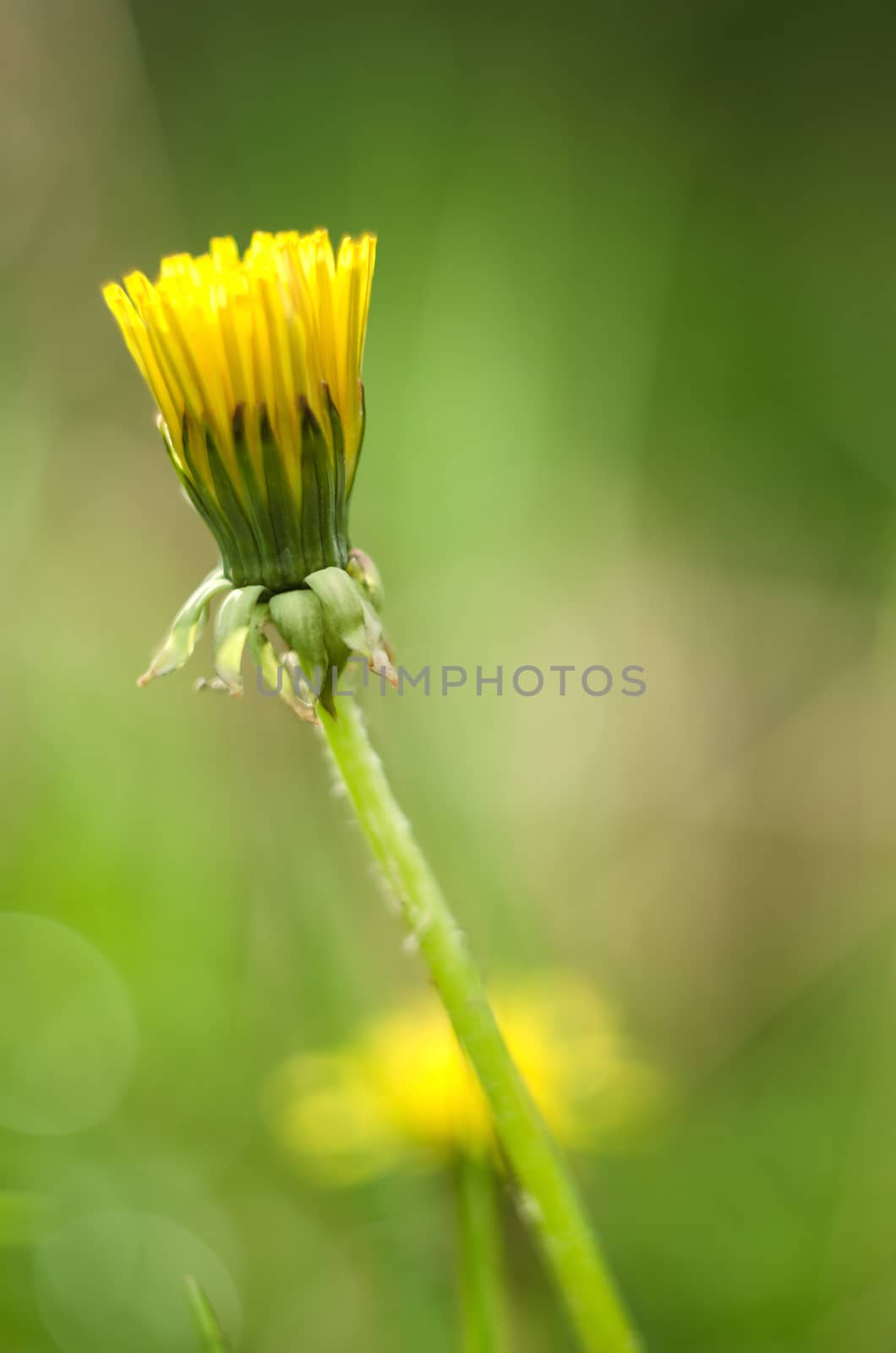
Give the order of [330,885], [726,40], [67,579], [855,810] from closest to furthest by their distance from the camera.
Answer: [330,885], [855,810], [67,579], [726,40]

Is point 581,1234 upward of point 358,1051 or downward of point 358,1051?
downward

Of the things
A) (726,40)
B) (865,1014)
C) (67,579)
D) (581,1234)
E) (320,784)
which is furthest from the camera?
(726,40)

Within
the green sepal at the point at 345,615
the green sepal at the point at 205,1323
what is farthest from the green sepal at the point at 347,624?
the green sepal at the point at 205,1323

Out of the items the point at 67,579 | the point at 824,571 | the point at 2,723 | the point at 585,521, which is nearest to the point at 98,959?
the point at 2,723

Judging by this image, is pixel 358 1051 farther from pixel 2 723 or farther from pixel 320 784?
pixel 2 723

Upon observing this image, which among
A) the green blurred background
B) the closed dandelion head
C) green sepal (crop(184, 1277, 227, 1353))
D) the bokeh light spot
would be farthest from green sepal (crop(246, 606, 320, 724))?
the bokeh light spot

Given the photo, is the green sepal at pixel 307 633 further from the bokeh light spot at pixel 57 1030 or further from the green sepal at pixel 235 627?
the bokeh light spot at pixel 57 1030
